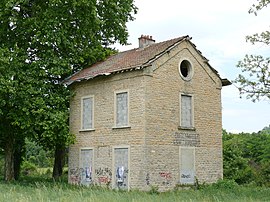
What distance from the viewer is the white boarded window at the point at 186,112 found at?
2825cm

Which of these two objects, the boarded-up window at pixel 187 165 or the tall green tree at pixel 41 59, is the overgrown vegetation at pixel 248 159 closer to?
the boarded-up window at pixel 187 165

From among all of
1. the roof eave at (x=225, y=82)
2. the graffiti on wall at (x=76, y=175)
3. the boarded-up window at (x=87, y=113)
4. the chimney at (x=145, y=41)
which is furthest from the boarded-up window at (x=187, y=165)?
the chimney at (x=145, y=41)

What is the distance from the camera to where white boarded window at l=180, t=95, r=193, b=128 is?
1112 inches

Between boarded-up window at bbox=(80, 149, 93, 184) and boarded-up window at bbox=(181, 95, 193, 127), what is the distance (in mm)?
5945

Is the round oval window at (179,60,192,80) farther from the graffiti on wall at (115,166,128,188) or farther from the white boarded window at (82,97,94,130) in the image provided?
the graffiti on wall at (115,166,128,188)

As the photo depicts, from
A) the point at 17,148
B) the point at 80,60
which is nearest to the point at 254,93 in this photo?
the point at 80,60

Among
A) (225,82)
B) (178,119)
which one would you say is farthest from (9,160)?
(225,82)

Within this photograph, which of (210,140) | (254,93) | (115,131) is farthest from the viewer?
(210,140)

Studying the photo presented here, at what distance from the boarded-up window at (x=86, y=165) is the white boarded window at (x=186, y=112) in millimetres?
5921

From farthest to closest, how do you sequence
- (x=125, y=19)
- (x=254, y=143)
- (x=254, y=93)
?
(x=254, y=143)
(x=125, y=19)
(x=254, y=93)

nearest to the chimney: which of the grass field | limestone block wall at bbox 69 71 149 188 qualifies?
limestone block wall at bbox 69 71 149 188

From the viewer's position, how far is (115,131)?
27734mm

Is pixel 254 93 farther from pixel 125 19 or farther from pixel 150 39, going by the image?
pixel 125 19

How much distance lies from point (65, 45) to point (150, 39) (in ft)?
18.0
